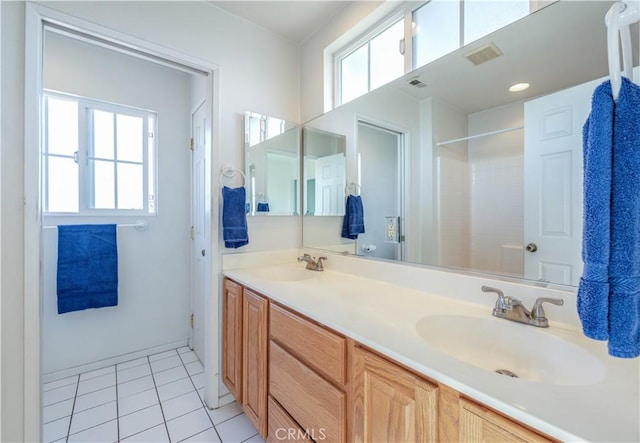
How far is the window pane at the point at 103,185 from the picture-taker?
2.13m

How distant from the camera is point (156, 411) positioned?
1.64m

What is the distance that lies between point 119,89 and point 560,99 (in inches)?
111

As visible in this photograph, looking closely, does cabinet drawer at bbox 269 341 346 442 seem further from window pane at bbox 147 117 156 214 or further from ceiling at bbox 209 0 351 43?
ceiling at bbox 209 0 351 43

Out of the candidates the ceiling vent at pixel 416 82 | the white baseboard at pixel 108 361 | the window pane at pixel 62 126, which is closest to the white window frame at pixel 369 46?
the ceiling vent at pixel 416 82

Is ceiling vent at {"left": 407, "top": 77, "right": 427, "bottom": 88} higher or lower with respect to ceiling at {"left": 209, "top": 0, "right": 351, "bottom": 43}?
lower

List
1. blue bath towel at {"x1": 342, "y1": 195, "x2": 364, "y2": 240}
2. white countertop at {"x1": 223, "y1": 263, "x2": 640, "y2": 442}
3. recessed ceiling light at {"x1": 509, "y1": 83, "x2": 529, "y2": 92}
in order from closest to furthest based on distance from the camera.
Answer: white countertop at {"x1": 223, "y1": 263, "x2": 640, "y2": 442} → recessed ceiling light at {"x1": 509, "y1": 83, "x2": 529, "y2": 92} → blue bath towel at {"x1": 342, "y1": 195, "x2": 364, "y2": 240}

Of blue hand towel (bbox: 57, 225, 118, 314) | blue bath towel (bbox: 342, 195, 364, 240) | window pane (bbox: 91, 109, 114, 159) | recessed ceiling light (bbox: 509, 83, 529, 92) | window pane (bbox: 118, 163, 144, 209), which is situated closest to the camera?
recessed ceiling light (bbox: 509, 83, 529, 92)

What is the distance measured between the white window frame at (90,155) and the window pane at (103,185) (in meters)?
0.02

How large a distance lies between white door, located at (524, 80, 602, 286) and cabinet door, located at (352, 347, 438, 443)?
631 mm

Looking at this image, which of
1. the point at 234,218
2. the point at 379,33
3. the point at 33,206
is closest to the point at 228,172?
the point at 234,218

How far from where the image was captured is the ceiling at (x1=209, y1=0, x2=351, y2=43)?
167 centimetres

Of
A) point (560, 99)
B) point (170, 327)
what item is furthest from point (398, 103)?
point (170, 327)

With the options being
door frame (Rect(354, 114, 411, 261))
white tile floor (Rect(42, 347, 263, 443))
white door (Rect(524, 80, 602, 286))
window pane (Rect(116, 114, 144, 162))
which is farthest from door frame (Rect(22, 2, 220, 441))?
white door (Rect(524, 80, 602, 286))

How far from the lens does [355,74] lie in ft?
5.90
